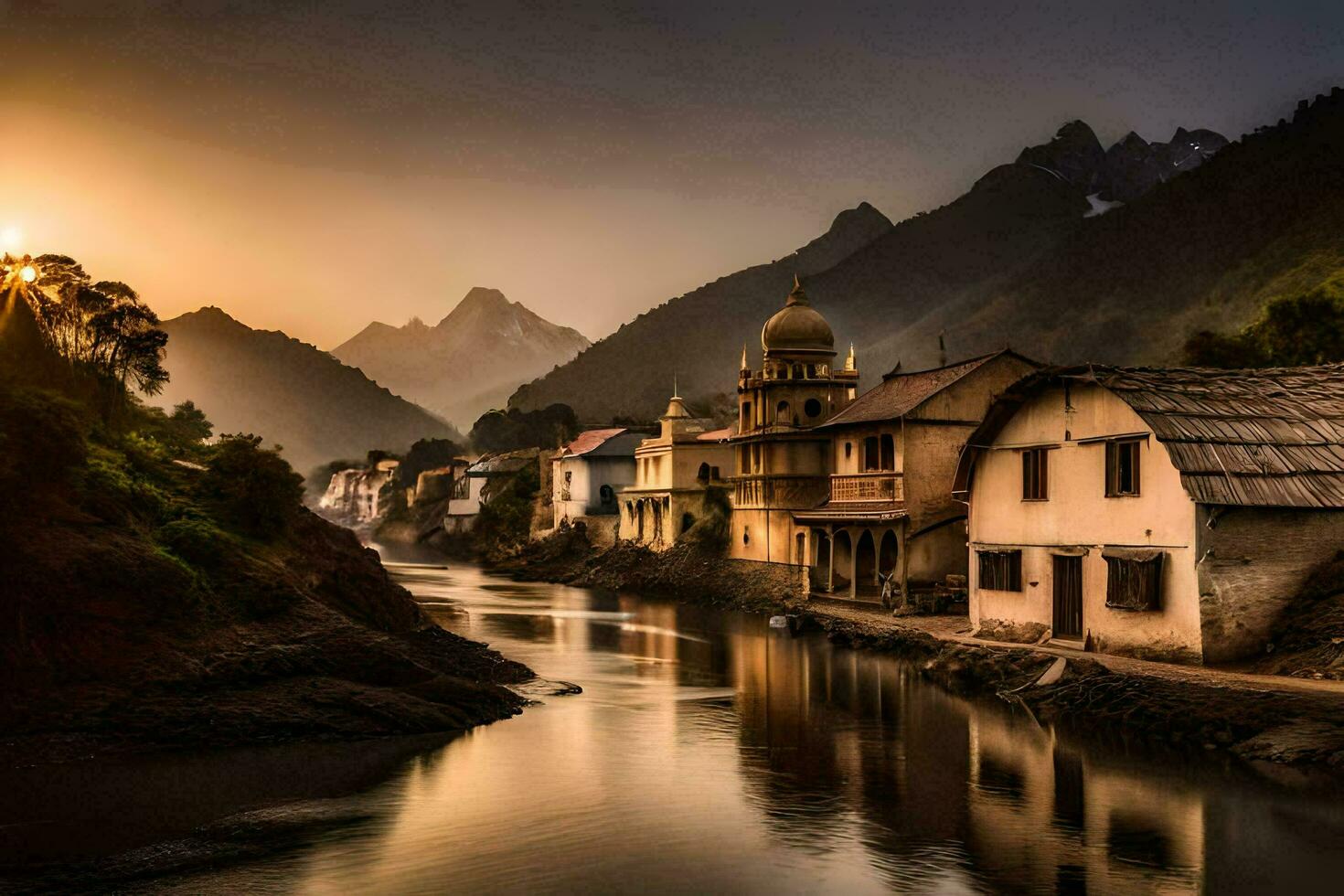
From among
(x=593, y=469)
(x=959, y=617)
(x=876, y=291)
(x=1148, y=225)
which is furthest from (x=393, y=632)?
(x=876, y=291)

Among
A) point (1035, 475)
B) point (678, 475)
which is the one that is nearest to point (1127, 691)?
point (1035, 475)

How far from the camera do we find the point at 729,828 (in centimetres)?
2103

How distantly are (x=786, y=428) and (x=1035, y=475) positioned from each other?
24346 millimetres

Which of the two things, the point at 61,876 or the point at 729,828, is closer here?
the point at 61,876

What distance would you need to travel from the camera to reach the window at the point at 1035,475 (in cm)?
3472

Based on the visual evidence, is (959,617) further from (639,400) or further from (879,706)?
(639,400)

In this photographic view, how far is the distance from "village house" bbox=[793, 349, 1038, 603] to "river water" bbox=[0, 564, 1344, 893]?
17069 mm

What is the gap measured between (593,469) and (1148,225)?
70.0 metres

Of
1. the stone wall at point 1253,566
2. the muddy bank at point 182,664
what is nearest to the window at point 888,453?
the stone wall at point 1253,566

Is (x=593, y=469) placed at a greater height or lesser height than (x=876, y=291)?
lesser

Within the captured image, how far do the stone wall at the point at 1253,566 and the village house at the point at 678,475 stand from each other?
41250 mm

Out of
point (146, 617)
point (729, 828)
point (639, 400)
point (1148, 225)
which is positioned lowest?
point (729, 828)

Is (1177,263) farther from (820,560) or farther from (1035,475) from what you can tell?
(1035,475)

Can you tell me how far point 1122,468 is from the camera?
104 feet
